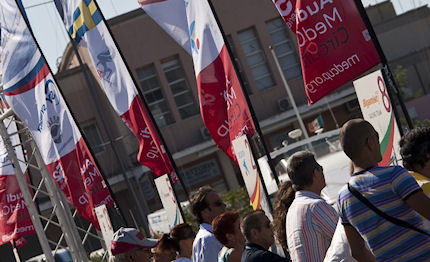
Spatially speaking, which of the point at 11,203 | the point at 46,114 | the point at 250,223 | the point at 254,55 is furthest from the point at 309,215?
the point at 254,55

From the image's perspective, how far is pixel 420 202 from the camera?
410 centimetres

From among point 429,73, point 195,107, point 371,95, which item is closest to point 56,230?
point 195,107

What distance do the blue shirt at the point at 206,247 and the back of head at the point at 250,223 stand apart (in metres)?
1.27

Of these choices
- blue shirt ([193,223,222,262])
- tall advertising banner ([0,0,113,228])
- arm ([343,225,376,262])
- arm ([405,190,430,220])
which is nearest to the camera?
arm ([405,190,430,220])

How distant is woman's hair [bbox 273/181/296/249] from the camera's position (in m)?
5.92

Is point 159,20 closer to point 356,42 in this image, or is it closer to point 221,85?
point 221,85

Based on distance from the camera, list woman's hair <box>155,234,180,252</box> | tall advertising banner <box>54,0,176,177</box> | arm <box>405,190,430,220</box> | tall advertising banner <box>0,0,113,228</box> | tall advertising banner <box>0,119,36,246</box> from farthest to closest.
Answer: tall advertising banner <box>0,119,36,246</box> → tall advertising banner <box>0,0,113,228</box> → tall advertising banner <box>54,0,176,177</box> → woman's hair <box>155,234,180,252</box> → arm <box>405,190,430,220</box>

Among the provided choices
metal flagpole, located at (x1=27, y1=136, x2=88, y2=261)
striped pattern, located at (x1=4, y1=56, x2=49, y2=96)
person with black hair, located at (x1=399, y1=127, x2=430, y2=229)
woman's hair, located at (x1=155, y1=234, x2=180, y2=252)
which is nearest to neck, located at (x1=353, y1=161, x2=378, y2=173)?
person with black hair, located at (x1=399, y1=127, x2=430, y2=229)

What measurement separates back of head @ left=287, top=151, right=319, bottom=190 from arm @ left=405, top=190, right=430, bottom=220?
1.44m

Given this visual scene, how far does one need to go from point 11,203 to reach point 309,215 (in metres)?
12.6

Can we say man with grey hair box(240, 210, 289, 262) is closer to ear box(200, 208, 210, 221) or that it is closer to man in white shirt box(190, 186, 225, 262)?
man in white shirt box(190, 186, 225, 262)

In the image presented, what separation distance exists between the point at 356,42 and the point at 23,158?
11584 millimetres

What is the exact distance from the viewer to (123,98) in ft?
39.0

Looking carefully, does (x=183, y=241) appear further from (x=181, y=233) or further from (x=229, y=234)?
(x=229, y=234)
